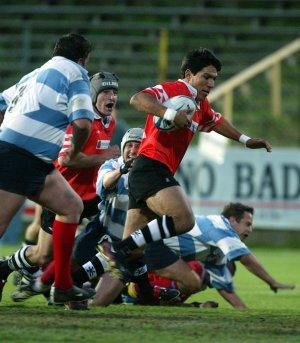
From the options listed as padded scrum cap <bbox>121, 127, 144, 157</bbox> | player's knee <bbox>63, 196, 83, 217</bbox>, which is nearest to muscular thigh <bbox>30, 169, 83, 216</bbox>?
player's knee <bbox>63, 196, 83, 217</bbox>

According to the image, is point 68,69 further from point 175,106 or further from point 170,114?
point 175,106

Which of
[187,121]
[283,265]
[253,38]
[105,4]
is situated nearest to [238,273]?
[283,265]

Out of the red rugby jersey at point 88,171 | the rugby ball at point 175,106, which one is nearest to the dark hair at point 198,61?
the rugby ball at point 175,106

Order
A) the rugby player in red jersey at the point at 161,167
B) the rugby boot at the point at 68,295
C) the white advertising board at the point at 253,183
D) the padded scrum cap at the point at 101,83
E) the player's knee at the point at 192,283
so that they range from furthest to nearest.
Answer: the white advertising board at the point at 253,183 < the player's knee at the point at 192,283 < the padded scrum cap at the point at 101,83 < the rugby player in red jersey at the point at 161,167 < the rugby boot at the point at 68,295

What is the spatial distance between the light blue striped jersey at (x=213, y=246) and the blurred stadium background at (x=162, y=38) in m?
11.2

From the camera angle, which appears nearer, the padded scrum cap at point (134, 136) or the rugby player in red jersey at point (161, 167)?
the rugby player in red jersey at point (161, 167)

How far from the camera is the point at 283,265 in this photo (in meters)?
14.2

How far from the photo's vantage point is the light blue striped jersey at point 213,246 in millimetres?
8680

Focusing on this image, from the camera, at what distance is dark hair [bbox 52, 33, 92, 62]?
6.86 m

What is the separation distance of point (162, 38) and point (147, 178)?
46.1 feet

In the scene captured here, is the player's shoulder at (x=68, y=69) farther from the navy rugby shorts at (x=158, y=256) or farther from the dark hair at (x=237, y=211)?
the dark hair at (x=237, y=211)

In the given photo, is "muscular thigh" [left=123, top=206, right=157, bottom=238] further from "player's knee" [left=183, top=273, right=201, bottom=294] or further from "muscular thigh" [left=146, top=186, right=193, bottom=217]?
"player's knee" [left=183, top=273, right=201, bottom=294]

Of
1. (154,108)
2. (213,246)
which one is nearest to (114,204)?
(213,246)

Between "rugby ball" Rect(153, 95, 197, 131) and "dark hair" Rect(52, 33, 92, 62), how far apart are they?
813 millimetres
